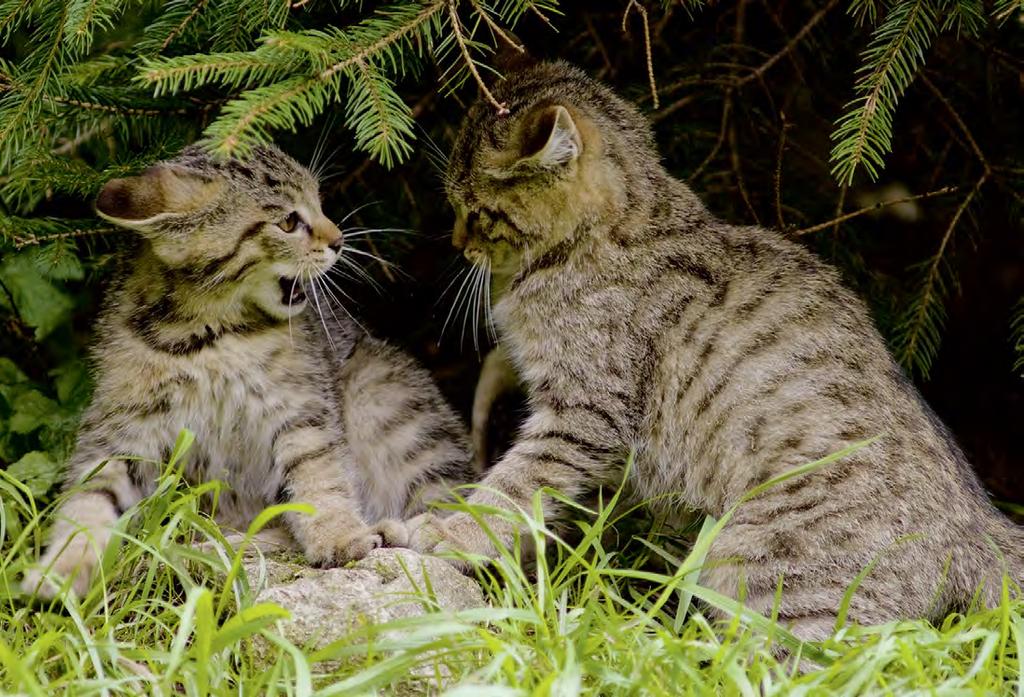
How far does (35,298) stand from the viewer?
15.5 ft

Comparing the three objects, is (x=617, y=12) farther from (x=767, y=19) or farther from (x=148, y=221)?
(x=148, y=221)

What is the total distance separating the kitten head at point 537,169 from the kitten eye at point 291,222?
0.61 m

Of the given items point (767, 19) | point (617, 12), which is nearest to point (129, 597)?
point (617, 12)

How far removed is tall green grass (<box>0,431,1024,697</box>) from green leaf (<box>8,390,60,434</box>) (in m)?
0.86

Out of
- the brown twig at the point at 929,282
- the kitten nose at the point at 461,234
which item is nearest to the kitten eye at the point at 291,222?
the kitten nose at the point at 461,234

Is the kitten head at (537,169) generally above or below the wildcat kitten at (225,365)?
above

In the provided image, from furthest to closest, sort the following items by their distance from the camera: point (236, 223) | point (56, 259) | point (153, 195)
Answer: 1. point (56, 259)
2. point (236, 223)
3. point (153, 195)

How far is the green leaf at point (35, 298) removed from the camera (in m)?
4.70

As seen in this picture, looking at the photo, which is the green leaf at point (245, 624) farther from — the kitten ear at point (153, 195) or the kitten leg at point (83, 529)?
the kitten ear at point (153, 195)

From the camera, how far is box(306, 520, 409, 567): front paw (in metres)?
3.64

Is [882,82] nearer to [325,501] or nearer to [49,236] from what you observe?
[325,501]

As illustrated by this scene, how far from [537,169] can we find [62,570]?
6.59ft

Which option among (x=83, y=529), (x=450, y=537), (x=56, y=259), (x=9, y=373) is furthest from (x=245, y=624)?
(x=9, y=373)

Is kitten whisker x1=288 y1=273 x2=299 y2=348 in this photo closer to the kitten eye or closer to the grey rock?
the kitten eye
